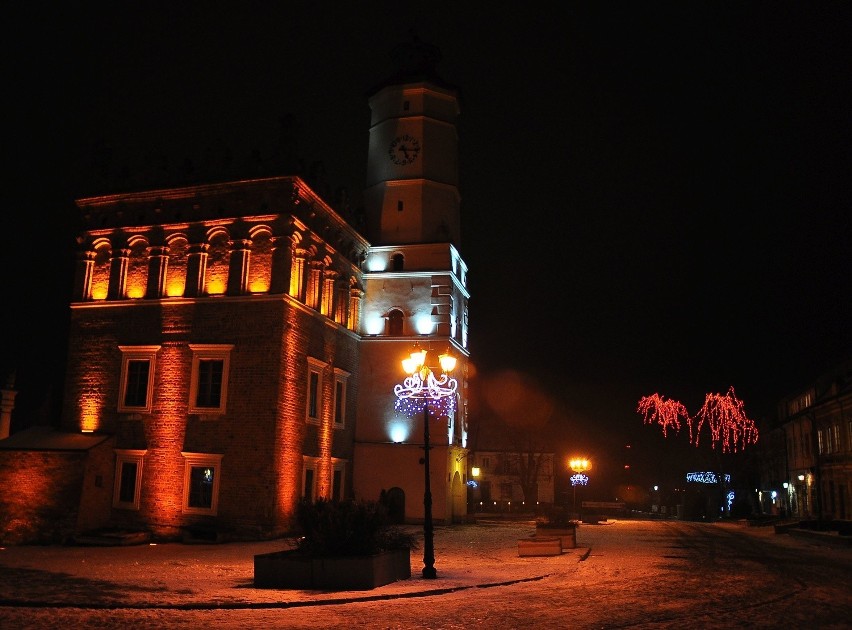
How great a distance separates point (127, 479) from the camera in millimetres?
28500

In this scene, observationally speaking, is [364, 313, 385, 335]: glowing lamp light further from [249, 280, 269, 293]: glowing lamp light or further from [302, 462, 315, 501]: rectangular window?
[249, 280, 269, 293]: glowing lamp light

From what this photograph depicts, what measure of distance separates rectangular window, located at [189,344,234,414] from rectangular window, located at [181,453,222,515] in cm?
172

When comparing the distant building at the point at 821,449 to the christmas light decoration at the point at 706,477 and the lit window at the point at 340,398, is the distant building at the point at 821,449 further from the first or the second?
→ the lit window at the point at 340,398

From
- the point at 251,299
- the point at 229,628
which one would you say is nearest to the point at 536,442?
the point at 251,299

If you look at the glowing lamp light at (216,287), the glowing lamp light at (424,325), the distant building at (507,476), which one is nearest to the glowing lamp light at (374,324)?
the glowing lamp light at (424,325)

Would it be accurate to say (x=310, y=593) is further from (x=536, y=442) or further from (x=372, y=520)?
(x=536, y=442)

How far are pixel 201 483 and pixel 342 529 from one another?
13991 millimetres

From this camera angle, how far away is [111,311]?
30375 millimetres

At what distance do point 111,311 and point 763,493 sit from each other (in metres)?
59.2

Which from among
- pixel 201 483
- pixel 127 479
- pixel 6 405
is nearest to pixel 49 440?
pixel 127 479

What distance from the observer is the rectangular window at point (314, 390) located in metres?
30.7

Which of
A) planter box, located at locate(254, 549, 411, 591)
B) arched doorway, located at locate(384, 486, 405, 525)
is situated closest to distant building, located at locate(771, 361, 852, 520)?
arched doorway, located at locate(384, 486, 405, 525)

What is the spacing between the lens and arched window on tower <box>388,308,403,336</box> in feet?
122

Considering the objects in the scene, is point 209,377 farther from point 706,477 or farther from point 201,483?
point 706,477
